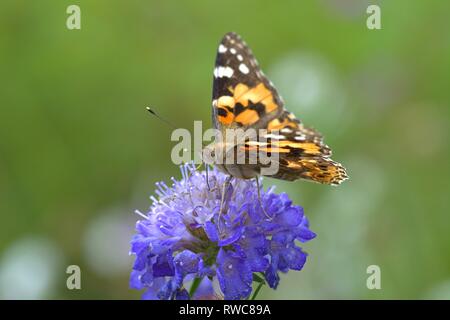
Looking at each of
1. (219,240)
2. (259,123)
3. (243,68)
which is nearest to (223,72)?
(243,68)

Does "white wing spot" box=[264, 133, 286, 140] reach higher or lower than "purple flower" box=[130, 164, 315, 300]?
higher

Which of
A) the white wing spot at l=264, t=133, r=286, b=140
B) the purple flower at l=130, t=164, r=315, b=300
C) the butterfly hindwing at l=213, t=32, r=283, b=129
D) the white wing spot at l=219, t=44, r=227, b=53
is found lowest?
the purple flower at l=130, t=164, r=315, b=300

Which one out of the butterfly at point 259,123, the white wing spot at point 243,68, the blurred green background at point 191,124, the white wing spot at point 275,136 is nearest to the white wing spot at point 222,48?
the butterfly at point 259,123

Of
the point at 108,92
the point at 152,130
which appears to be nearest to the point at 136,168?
the point at 152,130

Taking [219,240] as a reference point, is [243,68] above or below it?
above

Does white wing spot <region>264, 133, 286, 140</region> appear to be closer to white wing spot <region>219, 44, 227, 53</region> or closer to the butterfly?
the butterfly

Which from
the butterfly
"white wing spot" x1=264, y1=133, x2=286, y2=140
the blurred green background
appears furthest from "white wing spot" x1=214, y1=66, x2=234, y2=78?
the blurred green background

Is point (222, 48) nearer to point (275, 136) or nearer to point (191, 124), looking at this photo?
point (275, 136)
